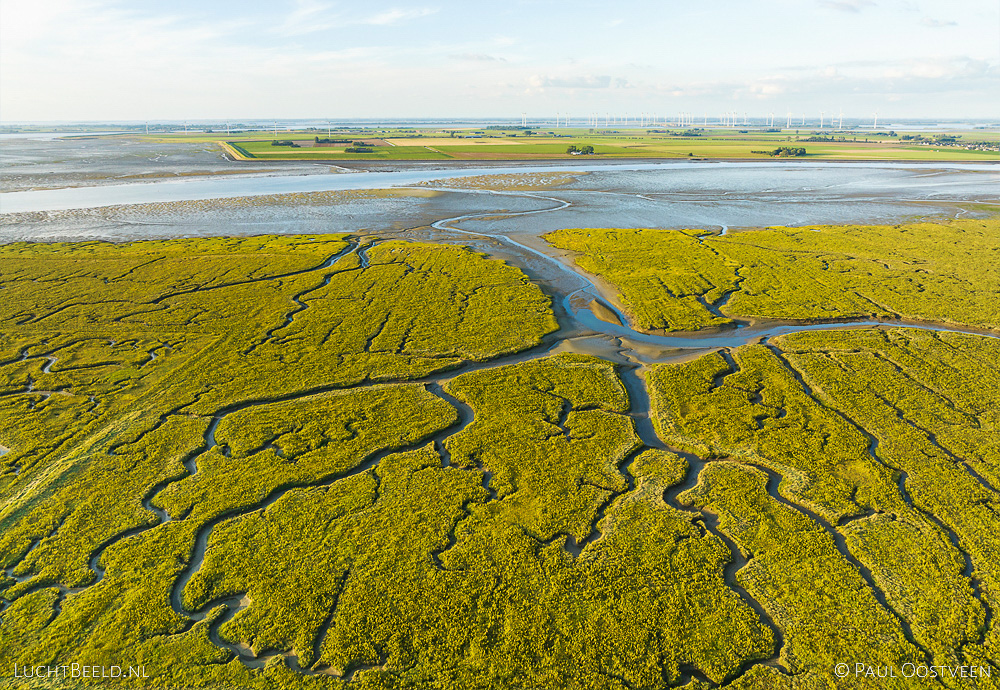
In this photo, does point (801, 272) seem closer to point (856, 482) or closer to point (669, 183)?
point (856, 482)

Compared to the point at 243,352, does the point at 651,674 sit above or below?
below

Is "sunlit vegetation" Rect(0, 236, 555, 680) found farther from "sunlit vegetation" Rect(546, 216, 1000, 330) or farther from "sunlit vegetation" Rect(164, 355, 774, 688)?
"sunlit vegetation" Rect(546, 216, 1000, 330)

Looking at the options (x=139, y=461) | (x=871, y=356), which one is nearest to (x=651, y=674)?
(x=139, y=461)

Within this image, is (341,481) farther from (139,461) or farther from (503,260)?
(503,260)

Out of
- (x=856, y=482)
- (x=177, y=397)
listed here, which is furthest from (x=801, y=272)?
(x=177, y=397)

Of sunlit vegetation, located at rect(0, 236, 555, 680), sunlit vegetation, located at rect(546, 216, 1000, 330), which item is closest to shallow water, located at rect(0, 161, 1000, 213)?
sunlit vegetation, located at rect(546, 216, 1000, 330)
